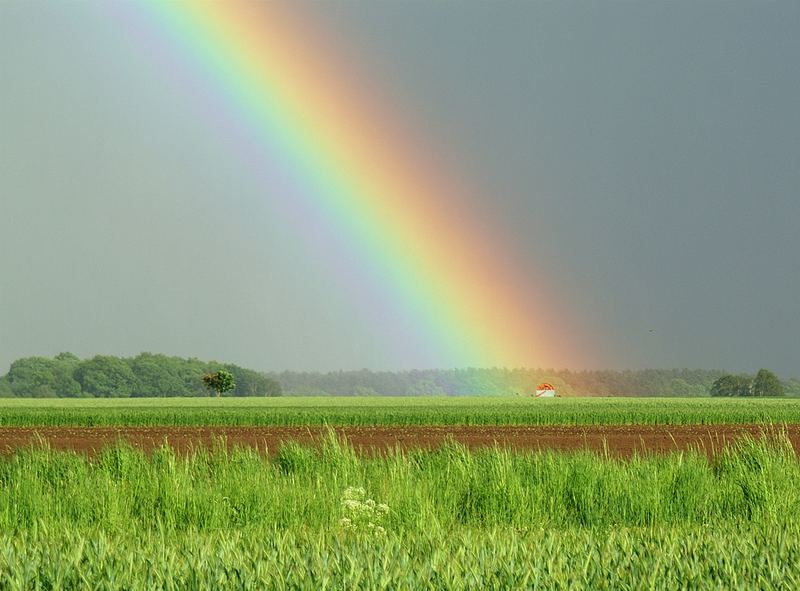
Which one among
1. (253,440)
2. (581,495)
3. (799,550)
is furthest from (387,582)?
(253,440)

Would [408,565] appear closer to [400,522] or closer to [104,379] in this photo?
[400,522]

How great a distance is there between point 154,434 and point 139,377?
15041cm

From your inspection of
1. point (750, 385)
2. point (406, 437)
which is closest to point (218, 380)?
point (750, 385)

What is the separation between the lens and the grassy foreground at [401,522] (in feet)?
27.1

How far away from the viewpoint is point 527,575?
8.04 metres

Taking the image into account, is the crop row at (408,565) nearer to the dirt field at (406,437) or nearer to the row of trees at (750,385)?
the dirt field at (406,437)

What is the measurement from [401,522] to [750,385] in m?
187

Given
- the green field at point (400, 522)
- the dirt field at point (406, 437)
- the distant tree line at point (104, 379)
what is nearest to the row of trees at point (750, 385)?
the distant tree line at point (104, 379)

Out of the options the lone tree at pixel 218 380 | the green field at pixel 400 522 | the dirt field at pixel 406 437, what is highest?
the lone tree at pixel 218 380

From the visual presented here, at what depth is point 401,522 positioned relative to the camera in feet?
50.2

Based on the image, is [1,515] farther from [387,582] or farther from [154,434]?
[154,434]

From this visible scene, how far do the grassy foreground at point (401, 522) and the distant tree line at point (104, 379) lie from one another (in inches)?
6666

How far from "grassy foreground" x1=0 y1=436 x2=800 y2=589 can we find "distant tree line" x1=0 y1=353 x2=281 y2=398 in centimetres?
16931

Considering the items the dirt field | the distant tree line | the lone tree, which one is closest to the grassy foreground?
the dirt field
